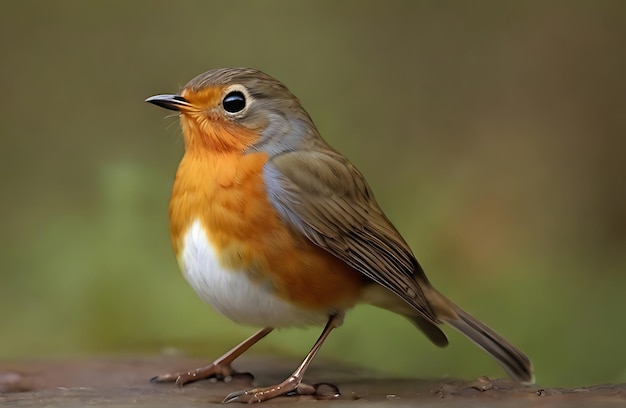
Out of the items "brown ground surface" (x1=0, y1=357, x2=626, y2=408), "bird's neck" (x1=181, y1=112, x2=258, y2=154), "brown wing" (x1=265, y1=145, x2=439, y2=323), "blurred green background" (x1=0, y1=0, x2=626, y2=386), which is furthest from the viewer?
"blurred green background" (x1=0, y1=0, x2=626, y2=386)

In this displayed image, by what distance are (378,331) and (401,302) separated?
6.27 feet

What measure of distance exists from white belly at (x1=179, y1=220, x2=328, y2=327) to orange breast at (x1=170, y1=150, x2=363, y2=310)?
0.03 meters

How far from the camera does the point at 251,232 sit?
3566mm

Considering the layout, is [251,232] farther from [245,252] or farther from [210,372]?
[210,372]

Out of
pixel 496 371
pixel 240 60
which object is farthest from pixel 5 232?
pixel 496 371

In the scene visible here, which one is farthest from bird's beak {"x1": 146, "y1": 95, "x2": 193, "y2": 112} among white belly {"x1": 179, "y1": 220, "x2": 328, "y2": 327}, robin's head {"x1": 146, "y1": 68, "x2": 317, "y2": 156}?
white belly {"x1": 179, "y1": 220, "x2": 328, "y2": 327}

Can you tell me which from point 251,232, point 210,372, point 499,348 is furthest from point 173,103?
Result: point 499,348

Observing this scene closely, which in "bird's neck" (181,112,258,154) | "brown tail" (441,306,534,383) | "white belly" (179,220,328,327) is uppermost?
"bird's neck" (181,112,258,154)

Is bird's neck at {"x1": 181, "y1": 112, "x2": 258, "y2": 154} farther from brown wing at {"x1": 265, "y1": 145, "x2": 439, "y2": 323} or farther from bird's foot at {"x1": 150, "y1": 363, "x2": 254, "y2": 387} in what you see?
bird's foot at {"x1": 150, "y1": 363, "x2": 254, "y2": 387}

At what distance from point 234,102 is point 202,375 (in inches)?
42.7

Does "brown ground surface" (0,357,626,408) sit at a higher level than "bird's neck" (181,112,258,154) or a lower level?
lower

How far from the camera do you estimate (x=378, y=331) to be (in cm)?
601

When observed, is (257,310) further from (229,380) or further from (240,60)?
(240,60)

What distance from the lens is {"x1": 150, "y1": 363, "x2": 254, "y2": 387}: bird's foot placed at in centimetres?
392
